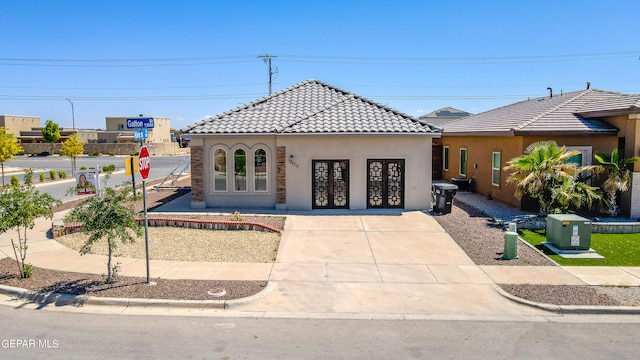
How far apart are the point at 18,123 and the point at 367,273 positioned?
9673 centimetres

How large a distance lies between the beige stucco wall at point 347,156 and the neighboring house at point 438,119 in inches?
443

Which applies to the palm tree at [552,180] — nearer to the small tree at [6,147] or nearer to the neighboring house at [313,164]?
the neighboring house at [313,164]

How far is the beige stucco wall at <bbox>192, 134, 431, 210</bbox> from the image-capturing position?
17.5m

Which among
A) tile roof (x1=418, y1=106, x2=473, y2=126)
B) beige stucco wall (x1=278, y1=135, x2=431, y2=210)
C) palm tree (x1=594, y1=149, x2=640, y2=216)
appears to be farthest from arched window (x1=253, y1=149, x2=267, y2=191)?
tile roof (x1=418, y1=106, x2=473, y2=126)

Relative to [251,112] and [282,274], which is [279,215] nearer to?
[251,112]

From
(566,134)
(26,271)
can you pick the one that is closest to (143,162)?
(26,271)

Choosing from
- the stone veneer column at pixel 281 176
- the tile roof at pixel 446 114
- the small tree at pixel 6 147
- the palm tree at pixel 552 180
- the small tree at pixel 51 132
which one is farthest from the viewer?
the small tree at pixel 51 132

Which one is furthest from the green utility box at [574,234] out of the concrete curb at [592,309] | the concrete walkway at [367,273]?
the concrete curb at [592,309]

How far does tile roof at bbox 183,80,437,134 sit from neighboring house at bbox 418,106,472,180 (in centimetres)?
969

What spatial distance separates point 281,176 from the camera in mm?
17594

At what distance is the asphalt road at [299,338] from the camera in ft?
22.4

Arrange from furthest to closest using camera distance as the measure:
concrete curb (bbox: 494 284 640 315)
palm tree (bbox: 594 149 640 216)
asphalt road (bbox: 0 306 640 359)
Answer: palm tree (bbox: 594 149 640 216) < concrete curb (bbox: 494 284 640 315) < asphalt road (bbox: 0 306 640 359)

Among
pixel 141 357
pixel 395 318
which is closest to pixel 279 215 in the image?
pixel 395 318

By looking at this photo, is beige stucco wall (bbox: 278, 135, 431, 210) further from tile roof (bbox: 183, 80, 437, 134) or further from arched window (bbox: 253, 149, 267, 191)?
arched window (bbox: 253, 149, 267, 191)
